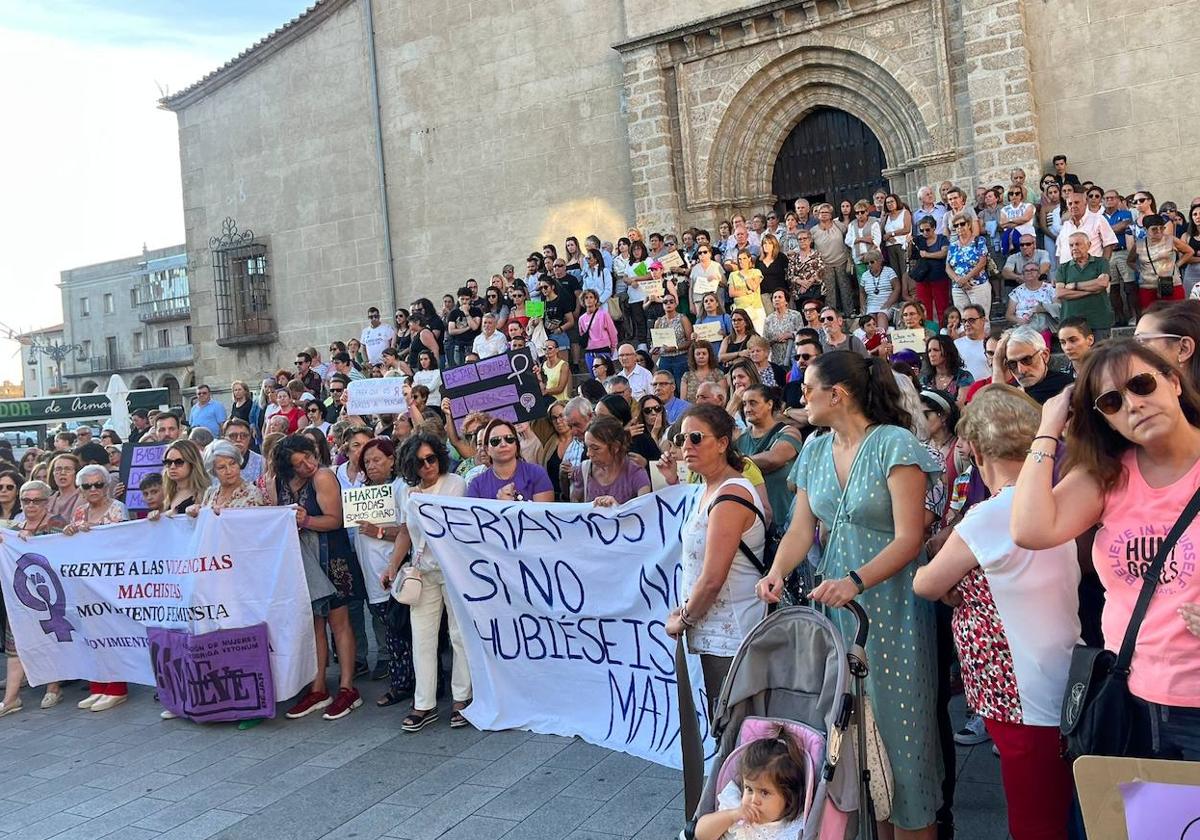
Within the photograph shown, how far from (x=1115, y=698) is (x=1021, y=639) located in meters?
0.49

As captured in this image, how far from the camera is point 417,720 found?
6.06 m

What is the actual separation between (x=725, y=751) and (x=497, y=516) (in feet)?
8.92

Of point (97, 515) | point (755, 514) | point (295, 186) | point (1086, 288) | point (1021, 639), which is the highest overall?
point (295, 186)

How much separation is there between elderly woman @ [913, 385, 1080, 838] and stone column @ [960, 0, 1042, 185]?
12.8 meters

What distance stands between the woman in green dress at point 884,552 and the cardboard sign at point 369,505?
10.8ft

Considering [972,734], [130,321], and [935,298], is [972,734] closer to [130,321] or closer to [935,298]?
[935,298]

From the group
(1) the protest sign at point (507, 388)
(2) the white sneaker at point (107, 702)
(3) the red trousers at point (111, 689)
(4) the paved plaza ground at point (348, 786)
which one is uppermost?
(1) the protest sign at point (507, 388)

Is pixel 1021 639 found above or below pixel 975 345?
below

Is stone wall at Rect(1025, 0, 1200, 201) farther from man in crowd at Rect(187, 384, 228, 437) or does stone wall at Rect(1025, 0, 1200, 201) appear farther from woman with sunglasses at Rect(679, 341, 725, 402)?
man in crowd at Rect(187, 384, 228, 437)

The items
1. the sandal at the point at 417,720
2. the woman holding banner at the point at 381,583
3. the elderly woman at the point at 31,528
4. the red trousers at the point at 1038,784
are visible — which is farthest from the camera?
the elderly woman at the point at 31,528

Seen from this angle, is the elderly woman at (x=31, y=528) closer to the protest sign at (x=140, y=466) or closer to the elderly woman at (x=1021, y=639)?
the protest sign at (x=140, y=466)

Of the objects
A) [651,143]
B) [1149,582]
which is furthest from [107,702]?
[651,143]

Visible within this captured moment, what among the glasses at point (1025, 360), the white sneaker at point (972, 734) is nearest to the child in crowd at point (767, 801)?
the white sneaker at point (972, 734)

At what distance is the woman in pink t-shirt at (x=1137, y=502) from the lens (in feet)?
8.34
